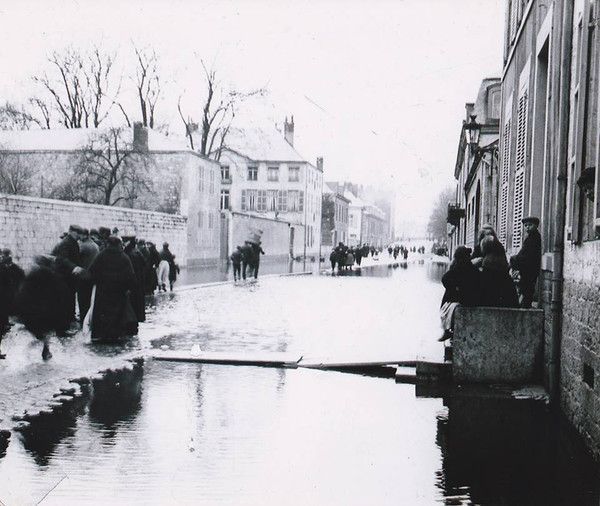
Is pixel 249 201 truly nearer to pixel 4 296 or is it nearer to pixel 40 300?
pixel 4 296

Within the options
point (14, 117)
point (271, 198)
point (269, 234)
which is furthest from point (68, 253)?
point (271, 198)

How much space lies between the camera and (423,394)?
25.2ft

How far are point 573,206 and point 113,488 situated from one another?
460cm

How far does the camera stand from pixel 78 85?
121 ft

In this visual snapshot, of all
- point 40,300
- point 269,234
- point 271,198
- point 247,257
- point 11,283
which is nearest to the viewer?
point 40,300

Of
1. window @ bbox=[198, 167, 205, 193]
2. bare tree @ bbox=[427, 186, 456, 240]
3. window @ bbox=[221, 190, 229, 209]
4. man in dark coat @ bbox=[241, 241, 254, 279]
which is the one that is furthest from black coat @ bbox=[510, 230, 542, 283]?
bare tree @ bbox=[427, 186, 456, 240]

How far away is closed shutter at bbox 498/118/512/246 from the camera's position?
12.6 meters

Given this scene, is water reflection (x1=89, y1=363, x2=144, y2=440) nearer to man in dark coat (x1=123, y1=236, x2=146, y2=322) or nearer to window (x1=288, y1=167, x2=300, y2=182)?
man in dark coat (x1=123, y1=236, x2=146, y2=322)

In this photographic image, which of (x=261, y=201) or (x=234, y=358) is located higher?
(x=261, y=201)

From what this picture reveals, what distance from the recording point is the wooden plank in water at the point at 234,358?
927 centimetres

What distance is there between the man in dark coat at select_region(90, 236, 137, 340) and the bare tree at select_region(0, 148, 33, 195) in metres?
27.0

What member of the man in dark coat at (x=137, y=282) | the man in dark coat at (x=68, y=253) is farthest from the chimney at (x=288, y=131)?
the man in dark coat at (x=68, y=253)

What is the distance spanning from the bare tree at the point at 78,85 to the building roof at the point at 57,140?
1.12 m

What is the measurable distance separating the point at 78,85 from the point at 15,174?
5708 millimetres
